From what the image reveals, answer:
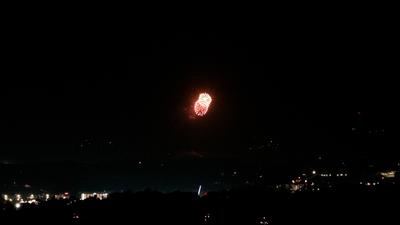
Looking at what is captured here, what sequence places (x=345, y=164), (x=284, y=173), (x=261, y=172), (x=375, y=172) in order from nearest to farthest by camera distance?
(x=375, y=172)
(x=345, y=164)
(x=284, y=173)
(x=261, y=172)

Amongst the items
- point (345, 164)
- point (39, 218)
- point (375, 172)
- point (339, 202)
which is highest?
point (345, 164)

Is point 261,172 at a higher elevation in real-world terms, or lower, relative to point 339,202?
higher

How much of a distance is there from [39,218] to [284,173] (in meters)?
51.8

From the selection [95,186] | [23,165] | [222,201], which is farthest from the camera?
[23,165]

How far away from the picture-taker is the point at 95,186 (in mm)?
82312

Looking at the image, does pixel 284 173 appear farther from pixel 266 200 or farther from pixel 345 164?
pixel 266 200

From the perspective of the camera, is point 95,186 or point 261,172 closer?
point 261,172

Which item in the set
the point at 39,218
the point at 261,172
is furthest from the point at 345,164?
the point at 39,218

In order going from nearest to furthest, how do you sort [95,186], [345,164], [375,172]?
[375,172] < [345,164] < [95,186]

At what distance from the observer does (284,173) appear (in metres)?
68.0

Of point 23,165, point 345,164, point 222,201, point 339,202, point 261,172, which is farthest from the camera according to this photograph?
point 23,165

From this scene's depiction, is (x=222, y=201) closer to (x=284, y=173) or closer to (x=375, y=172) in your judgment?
(x=375, y=172)

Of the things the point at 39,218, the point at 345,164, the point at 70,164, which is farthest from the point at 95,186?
the point at 39,218

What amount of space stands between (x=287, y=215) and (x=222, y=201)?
4.03 meters
